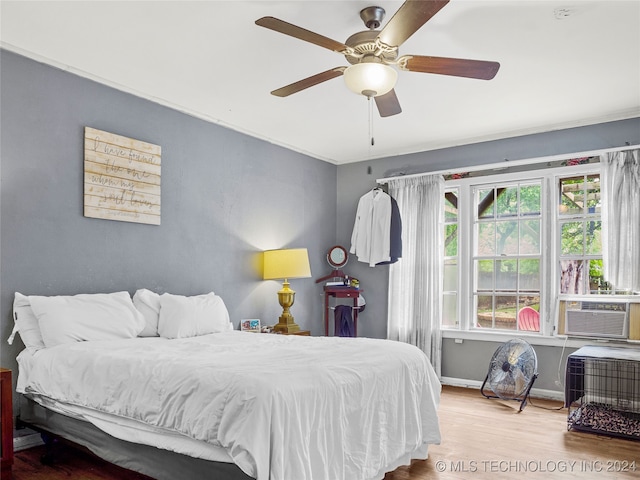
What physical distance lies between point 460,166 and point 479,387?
7.46 ft

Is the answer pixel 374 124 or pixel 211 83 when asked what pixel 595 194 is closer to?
pixel 374 124

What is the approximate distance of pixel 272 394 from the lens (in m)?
1.92

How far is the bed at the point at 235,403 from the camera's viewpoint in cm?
195

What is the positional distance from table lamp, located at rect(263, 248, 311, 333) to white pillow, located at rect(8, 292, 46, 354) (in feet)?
7.08

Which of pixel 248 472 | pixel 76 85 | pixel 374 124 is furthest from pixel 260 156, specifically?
pixel 248 472

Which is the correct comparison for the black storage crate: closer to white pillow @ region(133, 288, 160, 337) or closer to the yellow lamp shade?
the yellow lamp shade

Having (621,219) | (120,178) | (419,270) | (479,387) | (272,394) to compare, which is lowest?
(479,387)

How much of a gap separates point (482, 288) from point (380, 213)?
4.32 ft

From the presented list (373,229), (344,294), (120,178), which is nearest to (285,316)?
(344,294)

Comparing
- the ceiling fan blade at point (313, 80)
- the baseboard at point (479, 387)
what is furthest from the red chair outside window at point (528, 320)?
the ceiling fan blade at point (313, 80)

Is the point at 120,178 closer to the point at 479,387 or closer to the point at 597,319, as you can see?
the point at 479,387

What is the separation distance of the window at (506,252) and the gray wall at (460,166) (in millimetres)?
303

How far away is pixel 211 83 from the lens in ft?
12.0

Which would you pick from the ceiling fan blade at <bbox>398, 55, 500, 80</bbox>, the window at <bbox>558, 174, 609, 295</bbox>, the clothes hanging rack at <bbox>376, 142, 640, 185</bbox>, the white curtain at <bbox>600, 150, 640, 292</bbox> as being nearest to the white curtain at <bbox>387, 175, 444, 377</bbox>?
the clothes hanging rack at <bbox>376, 142, 640, 185</bbox>
